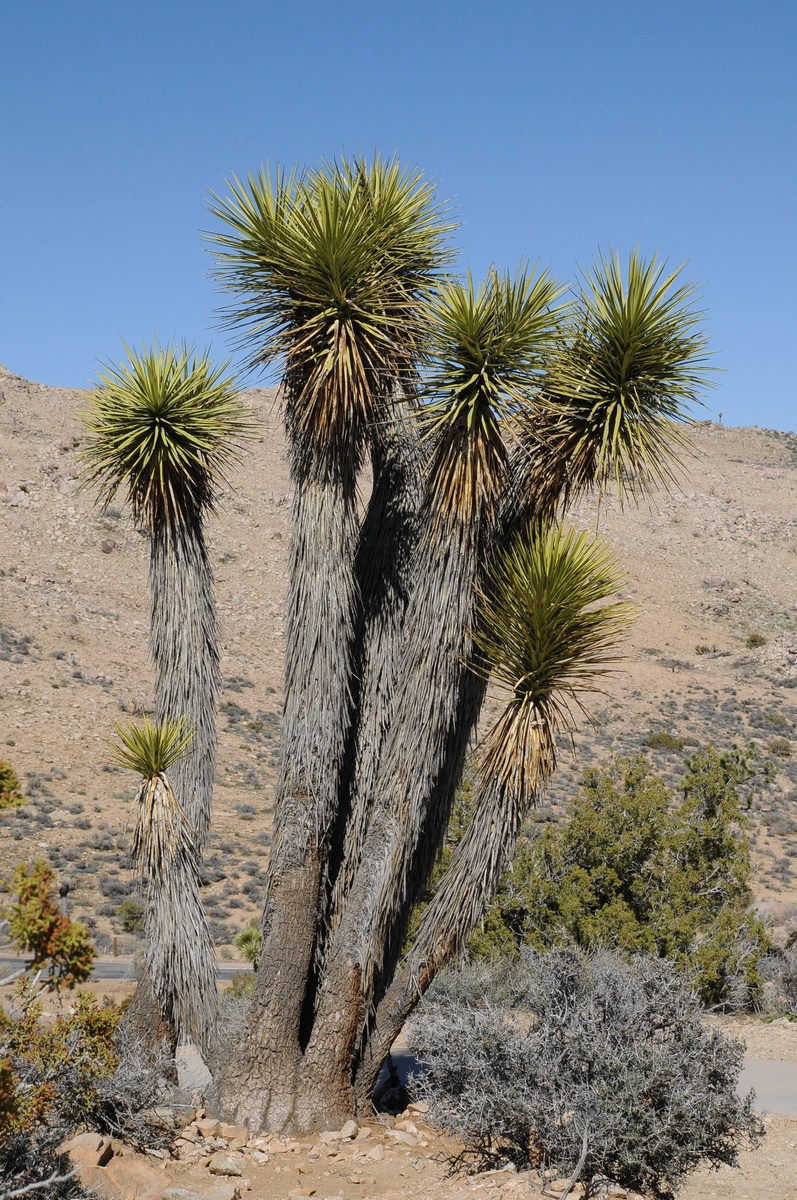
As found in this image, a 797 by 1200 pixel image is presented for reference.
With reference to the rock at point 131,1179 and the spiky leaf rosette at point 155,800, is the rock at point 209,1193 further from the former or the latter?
the spiky leaf rosette at point 155,800

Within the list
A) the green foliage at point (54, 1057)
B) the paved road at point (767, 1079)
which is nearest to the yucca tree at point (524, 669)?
the paved road at point (767, 1079)

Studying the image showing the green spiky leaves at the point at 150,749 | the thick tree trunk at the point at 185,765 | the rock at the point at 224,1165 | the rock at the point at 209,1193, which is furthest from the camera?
the thick tree trunk at the point at 185,765

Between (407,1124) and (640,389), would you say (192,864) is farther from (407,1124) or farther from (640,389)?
(640,389)

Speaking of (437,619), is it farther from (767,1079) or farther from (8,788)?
(767,1079)

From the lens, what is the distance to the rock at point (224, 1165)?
6582 millimetres

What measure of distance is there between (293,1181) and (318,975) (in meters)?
1.63

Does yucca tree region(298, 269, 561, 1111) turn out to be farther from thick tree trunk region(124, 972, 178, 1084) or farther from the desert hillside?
the desert hillside

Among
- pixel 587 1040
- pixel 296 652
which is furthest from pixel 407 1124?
pixel 296 652

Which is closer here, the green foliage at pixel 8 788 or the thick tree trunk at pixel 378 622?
the green foliage at pixel 8 788

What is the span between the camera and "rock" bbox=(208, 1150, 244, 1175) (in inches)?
259

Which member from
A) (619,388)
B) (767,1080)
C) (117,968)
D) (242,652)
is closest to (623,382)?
(619,388)

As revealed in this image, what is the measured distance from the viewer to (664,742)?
33.6 m

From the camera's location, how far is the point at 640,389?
695 centimetres

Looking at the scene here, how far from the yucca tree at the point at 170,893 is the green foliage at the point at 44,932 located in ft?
11.9
